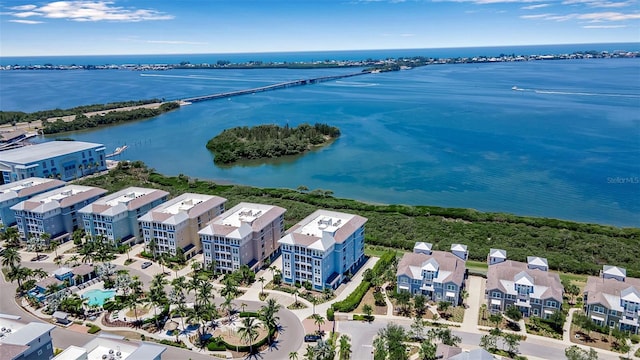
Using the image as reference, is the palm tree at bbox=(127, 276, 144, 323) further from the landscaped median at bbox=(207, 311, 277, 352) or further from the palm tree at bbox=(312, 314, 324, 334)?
the palm tree at bbox=(312, 314, 324, 334)

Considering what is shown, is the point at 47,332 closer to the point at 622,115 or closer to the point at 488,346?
the point at 488,346

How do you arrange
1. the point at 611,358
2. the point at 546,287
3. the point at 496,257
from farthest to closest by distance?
the point at 496,257 < the point at 546,287 < the point at 611,358

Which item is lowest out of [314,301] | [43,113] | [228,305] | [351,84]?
[314,301]

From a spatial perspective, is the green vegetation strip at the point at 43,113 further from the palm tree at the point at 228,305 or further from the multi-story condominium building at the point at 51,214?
the palm tree at the point at 228,305

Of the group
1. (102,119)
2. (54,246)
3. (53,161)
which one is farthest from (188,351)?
(102,119)

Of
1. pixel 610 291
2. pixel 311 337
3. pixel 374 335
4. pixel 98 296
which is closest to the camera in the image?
pixel 311 337

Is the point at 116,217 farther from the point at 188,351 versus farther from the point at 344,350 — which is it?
the point at 344,350

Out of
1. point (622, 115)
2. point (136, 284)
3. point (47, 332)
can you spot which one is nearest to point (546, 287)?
point (136, 284)
